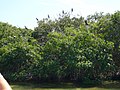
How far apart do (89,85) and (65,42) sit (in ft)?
11.1

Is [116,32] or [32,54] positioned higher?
[116,32]

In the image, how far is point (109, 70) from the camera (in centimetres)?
1853

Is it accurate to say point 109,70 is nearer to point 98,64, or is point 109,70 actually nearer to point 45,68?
point 98,64

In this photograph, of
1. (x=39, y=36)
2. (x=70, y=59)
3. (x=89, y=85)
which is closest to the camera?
(x=89, y=85)

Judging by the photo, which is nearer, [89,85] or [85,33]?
[89,85]

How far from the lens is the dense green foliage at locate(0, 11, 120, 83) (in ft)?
60.5

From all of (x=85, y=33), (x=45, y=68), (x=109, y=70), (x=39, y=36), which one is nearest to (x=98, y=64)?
(x=109, y=70)

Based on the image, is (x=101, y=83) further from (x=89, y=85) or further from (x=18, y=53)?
(x=18, y=53)

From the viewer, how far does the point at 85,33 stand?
19.2m

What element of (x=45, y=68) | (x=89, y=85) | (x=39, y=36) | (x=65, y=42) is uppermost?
(x=39, y=36)

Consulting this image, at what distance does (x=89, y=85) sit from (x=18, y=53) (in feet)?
18.9

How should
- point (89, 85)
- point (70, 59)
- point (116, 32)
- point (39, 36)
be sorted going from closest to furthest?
point (89, 85) → point (70, 59) → point (116, 32) → point (39, 36)

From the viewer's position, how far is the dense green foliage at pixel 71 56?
18.4 meters

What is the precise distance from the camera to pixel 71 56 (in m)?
18.5
